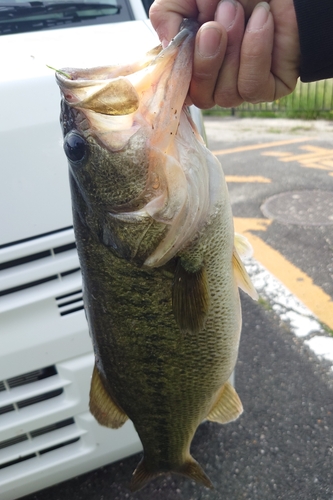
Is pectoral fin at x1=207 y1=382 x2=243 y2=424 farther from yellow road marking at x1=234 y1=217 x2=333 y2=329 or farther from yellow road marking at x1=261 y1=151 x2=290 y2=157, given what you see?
yellow road marking at x1=261 y1=151 x2=290 y2=157

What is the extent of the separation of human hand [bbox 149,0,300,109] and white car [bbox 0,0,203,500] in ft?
2.17

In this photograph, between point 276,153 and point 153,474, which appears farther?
point 276,153

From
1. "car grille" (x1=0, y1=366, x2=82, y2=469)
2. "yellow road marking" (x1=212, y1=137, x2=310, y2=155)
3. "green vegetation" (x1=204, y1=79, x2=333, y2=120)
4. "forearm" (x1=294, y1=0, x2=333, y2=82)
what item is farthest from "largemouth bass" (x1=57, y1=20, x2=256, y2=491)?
"green vegetation" (x1=204, y1=79, x2=333, y2=120)

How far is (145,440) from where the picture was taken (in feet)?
5.62

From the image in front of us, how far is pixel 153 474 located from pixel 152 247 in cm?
95

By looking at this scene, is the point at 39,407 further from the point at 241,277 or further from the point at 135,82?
the point at 135,82

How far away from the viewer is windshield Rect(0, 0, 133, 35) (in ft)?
7.83

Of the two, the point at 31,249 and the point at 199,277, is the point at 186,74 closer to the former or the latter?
the point at 199,277

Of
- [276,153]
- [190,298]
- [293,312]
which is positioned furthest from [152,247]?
[276,153]

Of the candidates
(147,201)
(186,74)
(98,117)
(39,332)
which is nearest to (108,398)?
(39,332)

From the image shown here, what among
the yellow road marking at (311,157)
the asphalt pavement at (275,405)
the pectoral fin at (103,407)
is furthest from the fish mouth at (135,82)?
the yellow road marking at (311,157)

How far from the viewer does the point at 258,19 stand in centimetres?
119

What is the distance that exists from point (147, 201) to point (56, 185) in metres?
0.60

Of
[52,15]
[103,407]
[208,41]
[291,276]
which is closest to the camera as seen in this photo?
[208,41]
